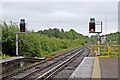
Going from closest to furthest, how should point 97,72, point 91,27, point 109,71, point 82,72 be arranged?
point 97,72 → point 109,71 → point 82,72 → point 91,27

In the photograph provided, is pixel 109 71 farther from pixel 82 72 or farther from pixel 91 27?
pixel 91 27

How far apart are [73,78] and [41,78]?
3.29m

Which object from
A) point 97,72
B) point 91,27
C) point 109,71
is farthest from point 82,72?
point 91,27

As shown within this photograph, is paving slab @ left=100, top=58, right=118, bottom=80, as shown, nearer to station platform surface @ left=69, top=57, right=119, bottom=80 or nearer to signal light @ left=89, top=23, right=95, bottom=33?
station platform surface @ left=69, top=57, right=119, bottom=80

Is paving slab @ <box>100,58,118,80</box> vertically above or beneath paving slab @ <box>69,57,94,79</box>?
above

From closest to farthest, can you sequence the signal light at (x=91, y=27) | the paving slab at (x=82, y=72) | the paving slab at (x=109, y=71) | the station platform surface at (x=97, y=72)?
1. the station platform surface at (x=97, y=72)
2. the paving slab at (x=109, y=71)
3. the paving slab at (x=82, y=72)
4. the signal light at (x=91, y=27)

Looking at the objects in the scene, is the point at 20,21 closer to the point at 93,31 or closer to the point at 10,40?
the point at 10,40

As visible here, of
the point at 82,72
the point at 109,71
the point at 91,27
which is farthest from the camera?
the point at 91,27

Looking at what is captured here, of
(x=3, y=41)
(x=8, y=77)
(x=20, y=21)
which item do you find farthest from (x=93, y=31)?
(x=8, y=77)

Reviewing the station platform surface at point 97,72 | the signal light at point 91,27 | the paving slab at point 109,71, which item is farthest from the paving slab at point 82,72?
the signal light at point 91,27

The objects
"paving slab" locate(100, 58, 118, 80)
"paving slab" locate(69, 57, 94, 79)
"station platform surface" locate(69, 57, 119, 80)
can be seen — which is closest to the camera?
"station platform surface" locate(69, 57, 119, 80)

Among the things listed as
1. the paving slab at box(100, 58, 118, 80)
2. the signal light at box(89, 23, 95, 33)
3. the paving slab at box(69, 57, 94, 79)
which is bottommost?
the paving slab at box(69, 57, 94, 79)

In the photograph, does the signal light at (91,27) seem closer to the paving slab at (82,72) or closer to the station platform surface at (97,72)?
the paving slab at (82,72)

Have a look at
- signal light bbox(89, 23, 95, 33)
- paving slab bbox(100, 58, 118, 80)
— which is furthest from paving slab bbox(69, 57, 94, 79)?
signal light bbox(89, 23, 95, 33)
